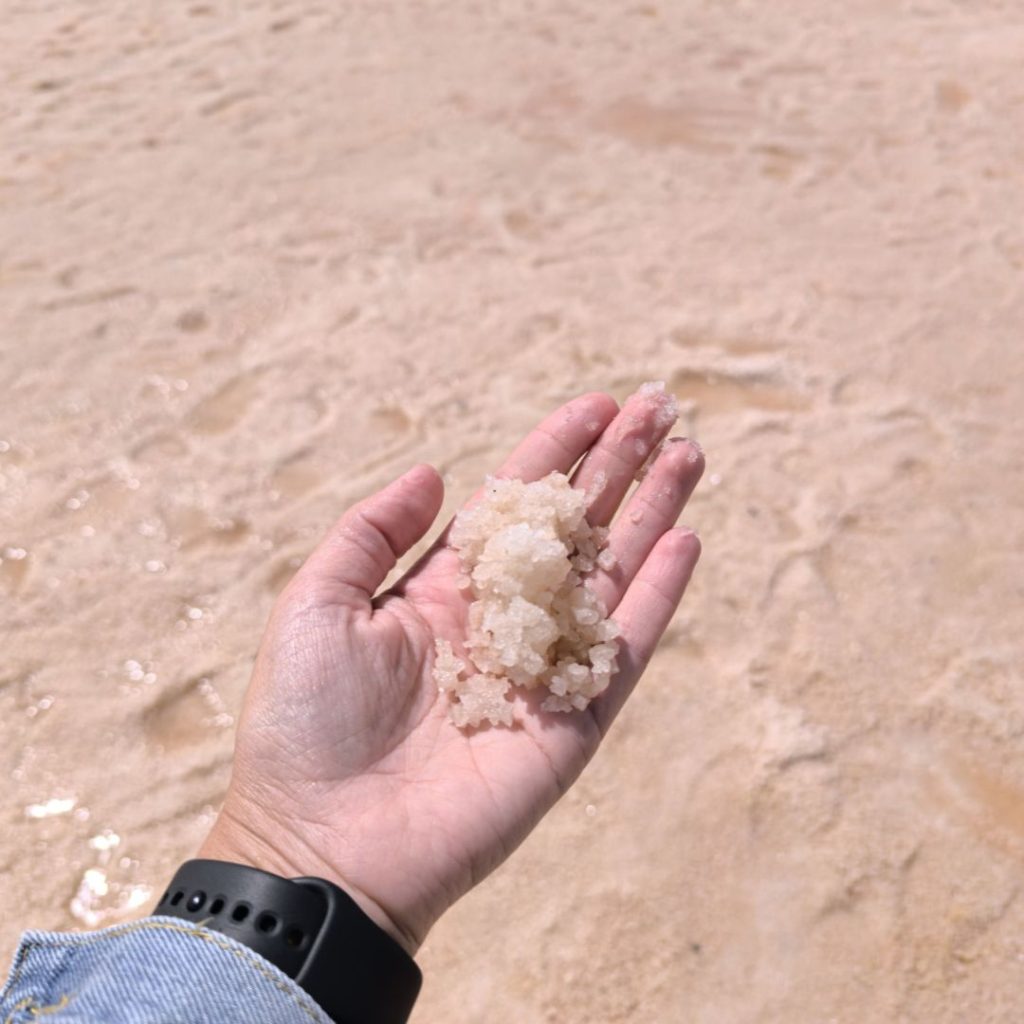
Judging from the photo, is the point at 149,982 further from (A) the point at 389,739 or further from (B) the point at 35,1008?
(A) the point at 389,739

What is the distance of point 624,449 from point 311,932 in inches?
50.3

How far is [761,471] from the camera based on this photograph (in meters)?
3.12

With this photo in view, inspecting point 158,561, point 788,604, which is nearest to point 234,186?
point 158,561

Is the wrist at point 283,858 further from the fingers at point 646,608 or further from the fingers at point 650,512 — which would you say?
the fingers at point 650,512

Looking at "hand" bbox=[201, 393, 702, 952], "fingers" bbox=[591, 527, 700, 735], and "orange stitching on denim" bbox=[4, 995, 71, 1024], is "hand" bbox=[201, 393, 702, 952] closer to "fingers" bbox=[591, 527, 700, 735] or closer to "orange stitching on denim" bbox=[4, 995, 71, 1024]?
"fingers" bbox=[591, 527, 700, 735]

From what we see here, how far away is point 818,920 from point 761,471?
4.58 feet

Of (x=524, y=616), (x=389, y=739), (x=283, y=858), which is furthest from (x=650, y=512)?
(x=283, y=858)

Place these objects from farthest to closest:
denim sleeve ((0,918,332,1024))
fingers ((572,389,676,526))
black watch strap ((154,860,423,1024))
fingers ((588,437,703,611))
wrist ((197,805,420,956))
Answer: fingers ((572,389,676,526))
fingers ((588,437,703,611))
wrist ((197,805,420,956))
black watch strap ((154,860,423,1024))
denim sleeve ((0,918,332,1024))

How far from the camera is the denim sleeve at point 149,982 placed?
4.45ft

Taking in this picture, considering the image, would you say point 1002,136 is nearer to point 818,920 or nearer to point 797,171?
point 797,171

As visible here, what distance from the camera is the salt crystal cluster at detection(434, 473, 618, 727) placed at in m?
1.94

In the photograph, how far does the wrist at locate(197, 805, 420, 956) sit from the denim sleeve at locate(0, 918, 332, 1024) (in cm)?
21

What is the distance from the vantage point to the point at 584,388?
3.43 meters

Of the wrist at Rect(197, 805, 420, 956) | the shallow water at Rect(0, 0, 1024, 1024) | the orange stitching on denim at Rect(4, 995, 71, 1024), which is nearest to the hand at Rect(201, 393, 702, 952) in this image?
the wrist at Rect(197, 805, 420, 956)
